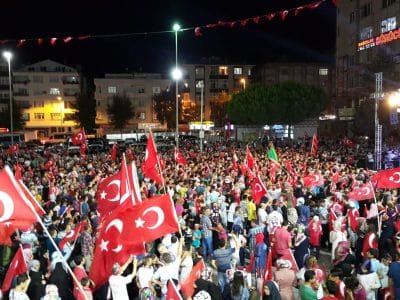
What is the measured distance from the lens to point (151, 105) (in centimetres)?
8350

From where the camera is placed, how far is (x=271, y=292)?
683 centimetres

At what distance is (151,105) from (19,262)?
76310mm

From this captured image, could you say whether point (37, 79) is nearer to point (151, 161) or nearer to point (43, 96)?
point (43, 96)

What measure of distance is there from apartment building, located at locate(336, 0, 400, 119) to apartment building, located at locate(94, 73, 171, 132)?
32360 mm

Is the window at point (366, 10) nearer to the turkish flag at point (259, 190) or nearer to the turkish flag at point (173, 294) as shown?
the turkish flag at point (259, 190)

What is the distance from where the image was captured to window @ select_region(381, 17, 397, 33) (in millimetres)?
49656

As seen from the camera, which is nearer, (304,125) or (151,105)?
(304,125)

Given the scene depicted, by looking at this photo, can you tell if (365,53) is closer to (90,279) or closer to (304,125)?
(304,125)

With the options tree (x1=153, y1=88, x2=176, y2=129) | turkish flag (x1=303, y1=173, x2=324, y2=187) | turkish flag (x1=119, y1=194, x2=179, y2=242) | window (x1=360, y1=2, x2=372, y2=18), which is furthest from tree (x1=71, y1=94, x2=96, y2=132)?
turkish flag (x1=119, y1=194, x2=179, y2=242)

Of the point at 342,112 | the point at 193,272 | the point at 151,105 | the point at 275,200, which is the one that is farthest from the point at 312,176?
the point at 151,105

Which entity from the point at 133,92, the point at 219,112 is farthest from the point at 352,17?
the point at 133,92

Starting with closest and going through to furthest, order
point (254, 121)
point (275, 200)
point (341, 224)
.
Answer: point (341, 224)
point (275, 200)
point (254, 121)

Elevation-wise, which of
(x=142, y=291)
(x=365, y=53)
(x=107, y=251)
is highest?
(x=365, y=53)

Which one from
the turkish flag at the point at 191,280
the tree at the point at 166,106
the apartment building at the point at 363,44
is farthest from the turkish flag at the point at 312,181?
the tree at the point at 166,106
